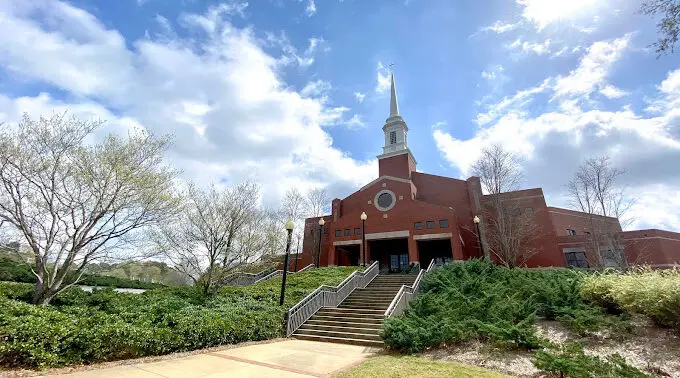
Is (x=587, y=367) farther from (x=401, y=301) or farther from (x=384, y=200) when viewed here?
(x=384, y=200)

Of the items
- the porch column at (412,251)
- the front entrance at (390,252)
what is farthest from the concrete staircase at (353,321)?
the front entrance at (390,252)

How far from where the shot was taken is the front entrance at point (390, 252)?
98.4ft

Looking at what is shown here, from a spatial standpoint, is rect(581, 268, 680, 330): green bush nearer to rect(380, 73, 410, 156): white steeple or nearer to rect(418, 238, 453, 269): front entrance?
rect(418, 238, 453, 269): front entrance

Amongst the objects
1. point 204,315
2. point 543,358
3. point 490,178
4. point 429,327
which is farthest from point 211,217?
point 490,178


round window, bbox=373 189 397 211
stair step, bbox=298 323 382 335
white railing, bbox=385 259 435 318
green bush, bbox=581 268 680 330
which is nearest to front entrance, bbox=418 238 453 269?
A: round window, bbox=373 189 397 211

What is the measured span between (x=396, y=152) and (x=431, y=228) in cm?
1184

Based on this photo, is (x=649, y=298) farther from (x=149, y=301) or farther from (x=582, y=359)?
(x=149, y=301)

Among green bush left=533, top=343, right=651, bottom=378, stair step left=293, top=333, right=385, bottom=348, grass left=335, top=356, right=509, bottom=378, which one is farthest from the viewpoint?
stair step left=293, top=333, right=385, bottom=348

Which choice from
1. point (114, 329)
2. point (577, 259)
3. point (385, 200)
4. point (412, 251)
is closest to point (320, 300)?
point (114, 329)

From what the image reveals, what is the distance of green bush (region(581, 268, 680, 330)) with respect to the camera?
21.4 feet

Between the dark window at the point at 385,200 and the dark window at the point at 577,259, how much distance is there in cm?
1536

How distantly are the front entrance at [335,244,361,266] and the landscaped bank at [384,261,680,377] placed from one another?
67.3 ft

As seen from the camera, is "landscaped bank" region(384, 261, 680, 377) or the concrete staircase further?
the concrete staircase

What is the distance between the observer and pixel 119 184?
11078 millimetres
